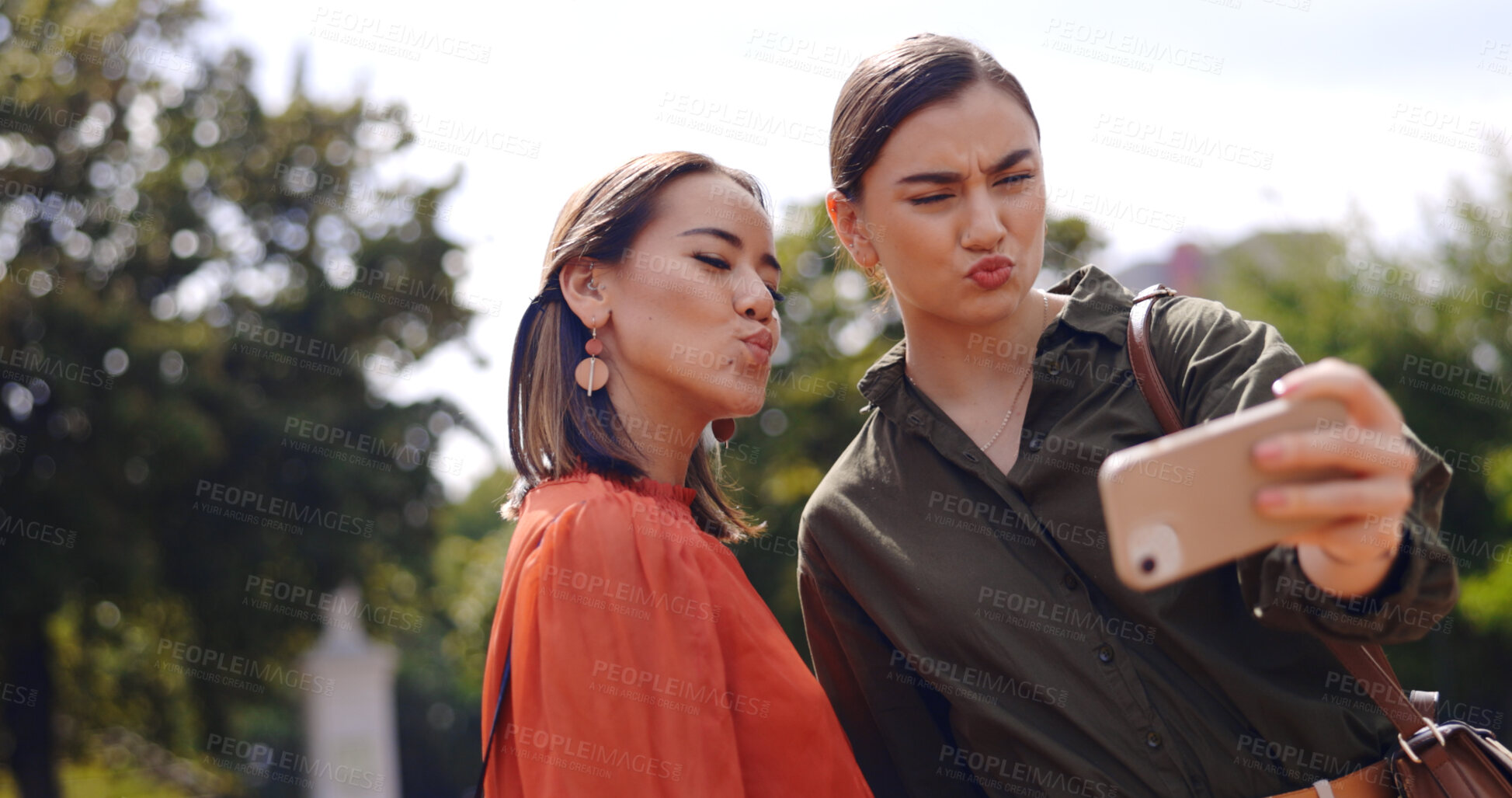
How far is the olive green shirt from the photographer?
2.50m

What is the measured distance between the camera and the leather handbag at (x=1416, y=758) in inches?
91.5

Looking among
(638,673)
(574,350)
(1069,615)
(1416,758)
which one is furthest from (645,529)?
(1416,758)

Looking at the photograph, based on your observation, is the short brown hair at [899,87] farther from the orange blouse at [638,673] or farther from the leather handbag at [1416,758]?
the leather handbag at [1416,758]

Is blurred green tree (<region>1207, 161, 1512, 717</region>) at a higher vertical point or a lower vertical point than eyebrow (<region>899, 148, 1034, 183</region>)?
lower

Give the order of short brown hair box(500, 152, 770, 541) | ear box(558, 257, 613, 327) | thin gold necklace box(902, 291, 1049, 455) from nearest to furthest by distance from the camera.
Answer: thin gold necklace box(902, 291, 1049, 455) → short brown hair box(500, 152, 770, 541) → ear box(558, 257, 613, 327)

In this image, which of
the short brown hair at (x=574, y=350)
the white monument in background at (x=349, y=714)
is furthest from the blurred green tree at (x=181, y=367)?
the short brown hair at (x=574, y=350)

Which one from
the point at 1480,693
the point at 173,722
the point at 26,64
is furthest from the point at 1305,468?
the point at 1480,693

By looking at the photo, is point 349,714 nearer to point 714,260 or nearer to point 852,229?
point 714,260

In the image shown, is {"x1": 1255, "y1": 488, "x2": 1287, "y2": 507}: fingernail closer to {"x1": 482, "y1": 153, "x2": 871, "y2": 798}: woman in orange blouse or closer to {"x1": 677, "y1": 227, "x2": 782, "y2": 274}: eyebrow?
{"x1": 482, "y1": 153, "x2": 871, "y2": 798}: woman in orange blouse

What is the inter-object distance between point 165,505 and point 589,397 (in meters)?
13.8

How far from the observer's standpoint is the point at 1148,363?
265 cm

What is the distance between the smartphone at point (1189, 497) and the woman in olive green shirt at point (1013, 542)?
1.56 ft

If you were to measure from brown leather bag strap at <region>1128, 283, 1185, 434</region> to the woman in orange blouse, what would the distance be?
3.11ft

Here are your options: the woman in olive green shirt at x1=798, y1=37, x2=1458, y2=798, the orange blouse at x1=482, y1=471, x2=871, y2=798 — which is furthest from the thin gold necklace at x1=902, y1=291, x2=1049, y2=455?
the orange blouse at x1=482, y1=471, x2=871, y2=798
